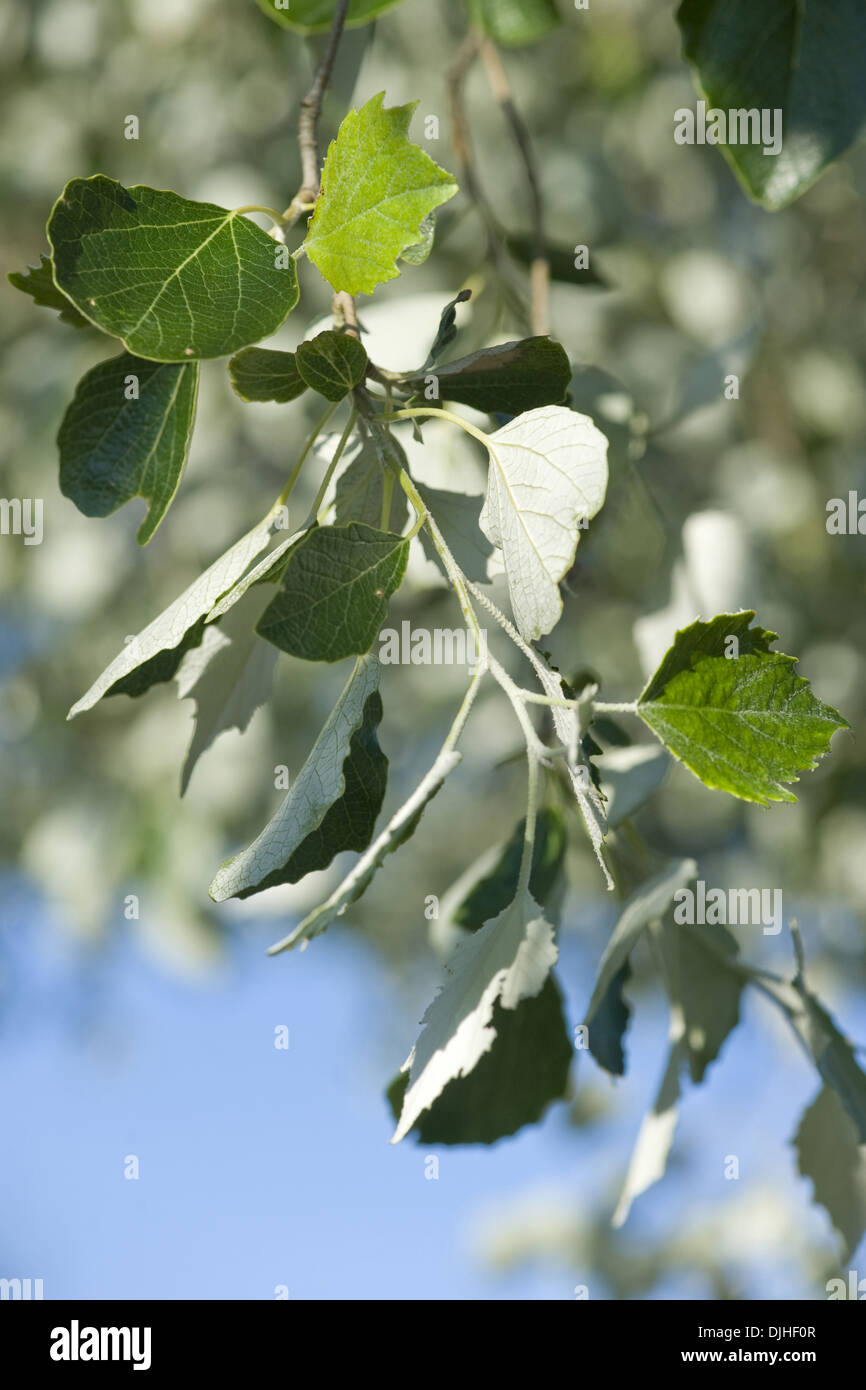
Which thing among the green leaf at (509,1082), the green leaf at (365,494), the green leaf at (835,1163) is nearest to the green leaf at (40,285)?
the green leaf at (365,494)

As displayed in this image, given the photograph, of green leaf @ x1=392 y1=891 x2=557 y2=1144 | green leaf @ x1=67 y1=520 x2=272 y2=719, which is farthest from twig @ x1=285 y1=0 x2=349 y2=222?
green leaf @ x1=392 y1=891 x2=557 y2=1144

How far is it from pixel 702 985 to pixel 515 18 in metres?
0.59

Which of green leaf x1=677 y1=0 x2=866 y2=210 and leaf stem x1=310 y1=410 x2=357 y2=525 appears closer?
leaf stem x1=310 y1=410 x2=357 y2=525

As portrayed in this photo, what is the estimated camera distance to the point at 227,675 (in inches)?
18.9

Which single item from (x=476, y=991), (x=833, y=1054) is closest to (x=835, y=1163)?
(x=833, y=1054)

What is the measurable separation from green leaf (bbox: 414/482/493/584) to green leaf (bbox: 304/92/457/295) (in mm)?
97

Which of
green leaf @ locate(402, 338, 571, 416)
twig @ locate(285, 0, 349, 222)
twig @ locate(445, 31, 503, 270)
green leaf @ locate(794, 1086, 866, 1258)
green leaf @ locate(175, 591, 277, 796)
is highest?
twig @ locate(445, 31, 503, 270)

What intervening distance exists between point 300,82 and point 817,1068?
120cm

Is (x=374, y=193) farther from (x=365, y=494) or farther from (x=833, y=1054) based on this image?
(x=833, y=1054)

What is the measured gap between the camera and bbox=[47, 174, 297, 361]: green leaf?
1.23 feet

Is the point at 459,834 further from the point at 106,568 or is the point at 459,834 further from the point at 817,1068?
the point at 817,1068

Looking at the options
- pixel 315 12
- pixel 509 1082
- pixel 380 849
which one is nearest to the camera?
pixel 380 849

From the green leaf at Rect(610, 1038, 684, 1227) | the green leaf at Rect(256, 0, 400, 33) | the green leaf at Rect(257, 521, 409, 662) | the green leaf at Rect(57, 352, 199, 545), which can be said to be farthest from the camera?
the green leaf at Rect(256, 0, 400, 33)

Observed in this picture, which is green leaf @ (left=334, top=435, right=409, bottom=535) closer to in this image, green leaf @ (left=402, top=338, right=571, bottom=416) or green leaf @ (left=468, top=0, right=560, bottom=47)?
green leaf @ (left=402, top=338, right=571, bottom=416)
